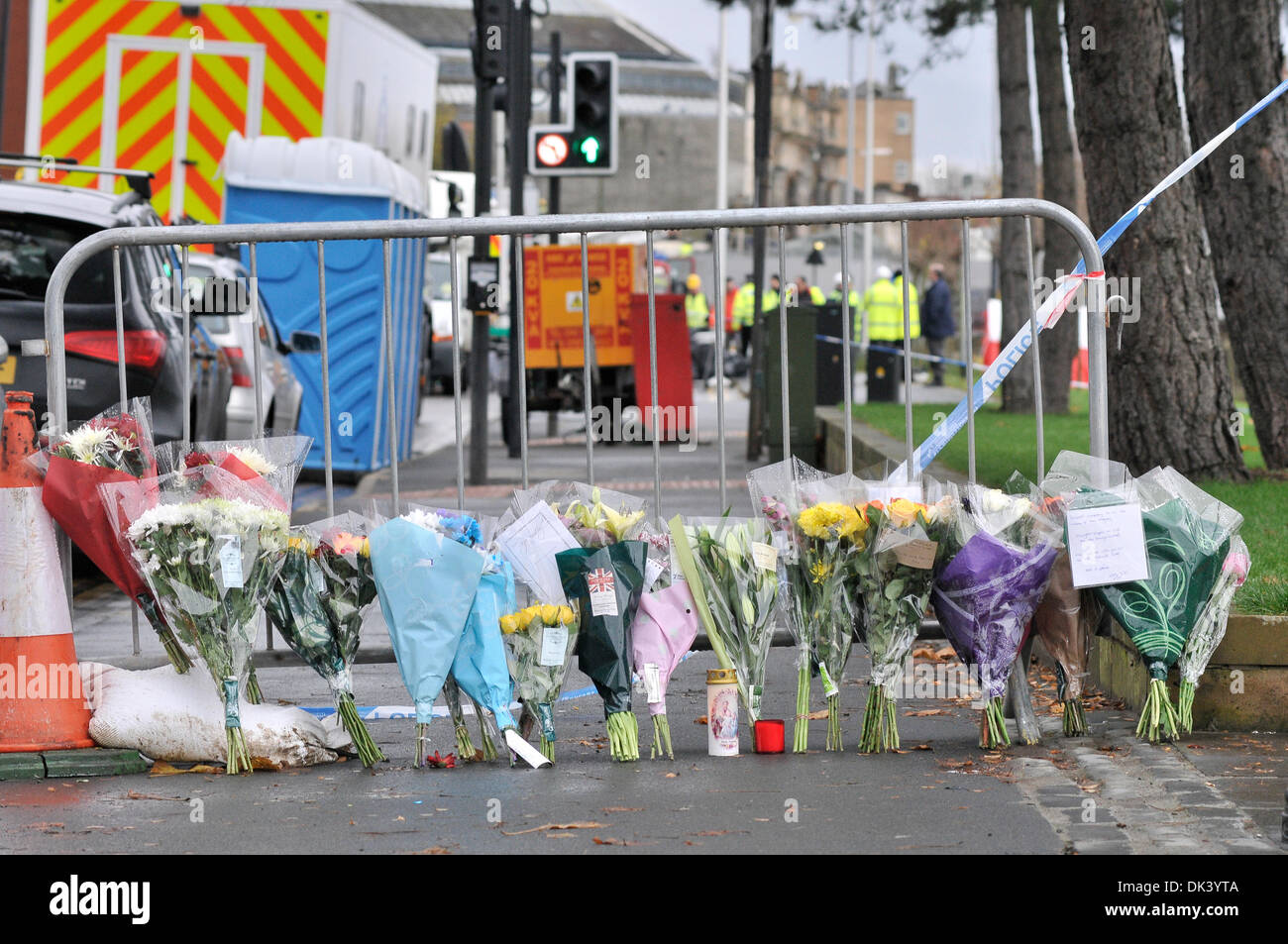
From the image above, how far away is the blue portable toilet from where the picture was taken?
14.6 m

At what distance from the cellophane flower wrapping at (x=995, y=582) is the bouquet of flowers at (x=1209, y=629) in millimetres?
484

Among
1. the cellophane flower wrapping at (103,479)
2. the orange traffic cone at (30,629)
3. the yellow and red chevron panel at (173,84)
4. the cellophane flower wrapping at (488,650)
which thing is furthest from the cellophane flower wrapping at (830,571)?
the yellow and red chevron panel at (173,84)

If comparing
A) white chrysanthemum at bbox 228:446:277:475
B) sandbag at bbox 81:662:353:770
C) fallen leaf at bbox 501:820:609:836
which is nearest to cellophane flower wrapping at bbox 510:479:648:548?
white chrysanthemum at bbox 228:446:277:475

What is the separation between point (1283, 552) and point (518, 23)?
11.1 m

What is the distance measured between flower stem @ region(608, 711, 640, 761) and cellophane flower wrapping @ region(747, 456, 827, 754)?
53 cm

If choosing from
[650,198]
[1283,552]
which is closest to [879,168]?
[650,198]

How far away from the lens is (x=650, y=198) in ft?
291

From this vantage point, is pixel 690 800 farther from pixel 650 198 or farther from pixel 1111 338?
pixel 650 198

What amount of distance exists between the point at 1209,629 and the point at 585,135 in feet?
36.4

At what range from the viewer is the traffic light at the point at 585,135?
15938 mm

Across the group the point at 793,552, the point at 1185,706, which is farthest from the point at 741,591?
the point at 1185,706

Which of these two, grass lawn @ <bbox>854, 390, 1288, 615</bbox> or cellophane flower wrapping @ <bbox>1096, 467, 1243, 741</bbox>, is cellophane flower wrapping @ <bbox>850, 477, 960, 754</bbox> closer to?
cellophane flower wrapping @ <bbox>1096, 467, 1243, 741</bbox>
